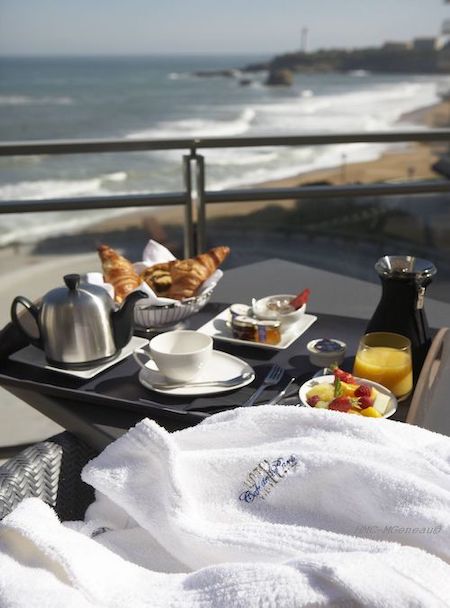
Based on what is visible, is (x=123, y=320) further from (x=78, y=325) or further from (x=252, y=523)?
(x=252, y=523)

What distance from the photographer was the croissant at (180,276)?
175cm

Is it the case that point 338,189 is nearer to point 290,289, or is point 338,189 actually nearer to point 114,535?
point 290,289

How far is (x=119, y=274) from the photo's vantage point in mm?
1797

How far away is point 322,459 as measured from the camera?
2.94ft

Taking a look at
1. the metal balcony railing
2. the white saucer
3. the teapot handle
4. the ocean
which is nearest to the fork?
the white saucer

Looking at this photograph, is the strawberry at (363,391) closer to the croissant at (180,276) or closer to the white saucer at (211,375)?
the white saucer at (211,375)

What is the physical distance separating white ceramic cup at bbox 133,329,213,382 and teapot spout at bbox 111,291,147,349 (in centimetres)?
6

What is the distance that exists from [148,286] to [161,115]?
33762mm

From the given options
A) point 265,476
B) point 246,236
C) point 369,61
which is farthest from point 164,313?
point 369,61

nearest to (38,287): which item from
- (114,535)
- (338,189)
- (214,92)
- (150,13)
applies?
(338,189)

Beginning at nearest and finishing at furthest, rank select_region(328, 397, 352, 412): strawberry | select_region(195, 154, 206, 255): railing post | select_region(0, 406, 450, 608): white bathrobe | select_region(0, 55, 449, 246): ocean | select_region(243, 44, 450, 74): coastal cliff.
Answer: select_region(0, 406, 450, 608): white bathrobe < select_region(328, 397, 352, 412): strawberry < select_region(195, 154, 206, 255): railing post < select_region(0, 55, 449, 246): ocean < select_region(243, 44, 450, 74): coastal cliff

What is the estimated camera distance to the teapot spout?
150 cm

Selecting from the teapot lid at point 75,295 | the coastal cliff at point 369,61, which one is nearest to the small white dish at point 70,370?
the teapot lid at point 75,295

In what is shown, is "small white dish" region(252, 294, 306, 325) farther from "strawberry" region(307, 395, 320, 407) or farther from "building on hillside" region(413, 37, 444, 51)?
"building on hillside" region(413, 37, 444, 51)
